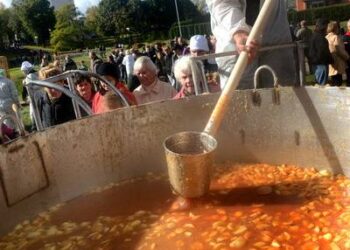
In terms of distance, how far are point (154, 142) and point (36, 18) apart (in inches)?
2927

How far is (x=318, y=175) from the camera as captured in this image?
2938mm

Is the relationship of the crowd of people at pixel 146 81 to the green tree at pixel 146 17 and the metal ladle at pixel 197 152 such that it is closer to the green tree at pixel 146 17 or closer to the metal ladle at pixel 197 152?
the metal ladle at pixel 197 152

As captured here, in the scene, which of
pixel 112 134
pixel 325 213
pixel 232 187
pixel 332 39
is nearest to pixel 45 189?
pixel 112 134

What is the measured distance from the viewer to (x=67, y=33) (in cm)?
5831

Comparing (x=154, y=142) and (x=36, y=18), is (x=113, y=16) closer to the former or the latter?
(x=36, y=18)

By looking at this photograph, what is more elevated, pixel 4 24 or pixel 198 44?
pixel 4 24

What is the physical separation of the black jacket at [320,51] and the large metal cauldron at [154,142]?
5697mm

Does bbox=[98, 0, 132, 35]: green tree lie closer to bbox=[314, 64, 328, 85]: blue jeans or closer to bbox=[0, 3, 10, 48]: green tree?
bbox=[0, 3, 10, 48]: green tree

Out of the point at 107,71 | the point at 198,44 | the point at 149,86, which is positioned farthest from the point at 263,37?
the point at 198,44

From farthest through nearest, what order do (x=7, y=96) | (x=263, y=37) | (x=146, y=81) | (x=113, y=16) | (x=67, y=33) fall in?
(x=113, y=16), (x=67, y=33), (x=7, y=96), (x=146, y=81), (x=263, y=37)

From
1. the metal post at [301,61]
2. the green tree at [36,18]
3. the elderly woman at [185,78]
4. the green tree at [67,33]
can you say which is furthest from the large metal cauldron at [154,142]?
the green tree at [36,18]

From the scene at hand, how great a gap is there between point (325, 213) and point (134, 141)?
1.32 metres

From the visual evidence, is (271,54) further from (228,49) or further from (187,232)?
(187,232)

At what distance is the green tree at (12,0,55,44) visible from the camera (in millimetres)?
72438
